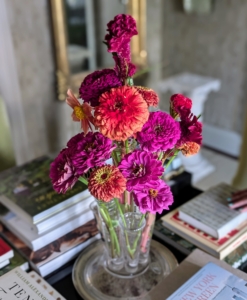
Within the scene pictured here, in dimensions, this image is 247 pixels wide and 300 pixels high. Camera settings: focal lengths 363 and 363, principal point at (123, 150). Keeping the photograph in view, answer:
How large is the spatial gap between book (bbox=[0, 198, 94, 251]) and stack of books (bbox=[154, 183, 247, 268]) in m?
0.21

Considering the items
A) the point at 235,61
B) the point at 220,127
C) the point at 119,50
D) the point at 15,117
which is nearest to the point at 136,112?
the point at 119,50

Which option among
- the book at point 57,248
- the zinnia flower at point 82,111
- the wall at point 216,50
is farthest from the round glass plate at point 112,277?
the wall at point 216,50

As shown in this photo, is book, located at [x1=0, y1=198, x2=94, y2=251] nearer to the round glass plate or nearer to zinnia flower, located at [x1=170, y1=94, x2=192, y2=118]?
the round glass plate

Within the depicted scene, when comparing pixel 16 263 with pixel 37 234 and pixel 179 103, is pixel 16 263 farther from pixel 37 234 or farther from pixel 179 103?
pixel 179 103

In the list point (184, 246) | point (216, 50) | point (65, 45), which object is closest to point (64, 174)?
point (184, 246)

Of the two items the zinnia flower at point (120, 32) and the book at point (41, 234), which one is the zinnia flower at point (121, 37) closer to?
the zinnia flower at point (120, 32)

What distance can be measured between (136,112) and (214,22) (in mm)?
2363

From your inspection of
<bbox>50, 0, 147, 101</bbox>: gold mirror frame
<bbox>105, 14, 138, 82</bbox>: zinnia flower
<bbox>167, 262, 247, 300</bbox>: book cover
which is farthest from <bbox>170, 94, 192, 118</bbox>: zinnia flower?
<bbox>50, 0, 147, 101</bbox>: gold mirror frame

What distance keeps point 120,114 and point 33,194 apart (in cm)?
50

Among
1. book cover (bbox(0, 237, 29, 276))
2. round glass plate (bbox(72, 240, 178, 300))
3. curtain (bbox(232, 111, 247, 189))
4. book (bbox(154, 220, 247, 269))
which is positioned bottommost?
curtain (bbox(232, 111, 247, 189))

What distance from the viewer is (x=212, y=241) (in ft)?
2.87

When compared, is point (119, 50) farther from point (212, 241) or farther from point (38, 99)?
point (38, 99)

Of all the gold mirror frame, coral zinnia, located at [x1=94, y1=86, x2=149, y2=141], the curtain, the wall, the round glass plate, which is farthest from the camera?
the wall

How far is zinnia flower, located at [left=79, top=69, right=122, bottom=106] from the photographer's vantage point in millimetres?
615
